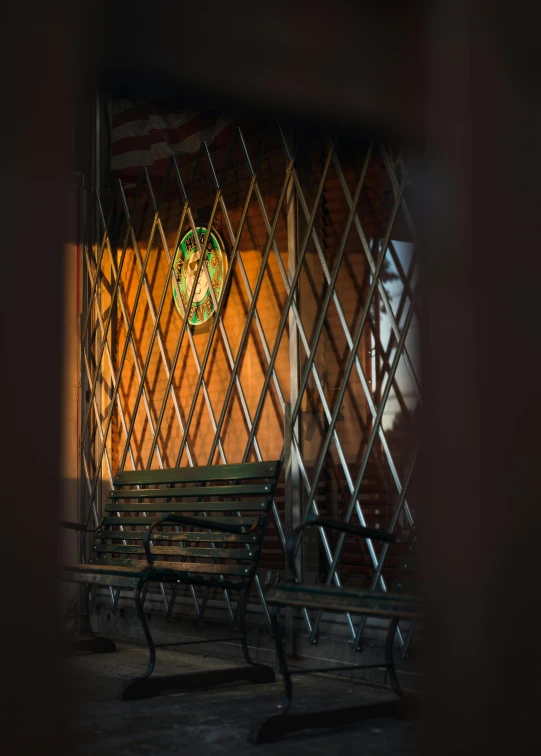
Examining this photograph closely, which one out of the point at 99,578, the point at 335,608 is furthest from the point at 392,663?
the point at 99,578

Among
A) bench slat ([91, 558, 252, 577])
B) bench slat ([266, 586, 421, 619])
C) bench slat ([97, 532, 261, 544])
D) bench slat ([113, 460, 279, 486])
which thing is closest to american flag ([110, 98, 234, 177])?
bench slat ([113, 460, 279, 486])

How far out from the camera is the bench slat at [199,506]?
155 inches

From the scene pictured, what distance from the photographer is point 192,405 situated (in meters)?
5.10

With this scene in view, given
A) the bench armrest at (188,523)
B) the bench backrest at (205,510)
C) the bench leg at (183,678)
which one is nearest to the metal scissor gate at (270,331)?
the bench backrest at (205,510)

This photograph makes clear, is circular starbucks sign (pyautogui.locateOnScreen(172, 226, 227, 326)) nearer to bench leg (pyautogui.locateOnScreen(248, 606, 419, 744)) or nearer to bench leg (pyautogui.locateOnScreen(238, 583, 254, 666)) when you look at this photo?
bench leg (pyautogui.locateOnScreen(238, 583, 254, 666))

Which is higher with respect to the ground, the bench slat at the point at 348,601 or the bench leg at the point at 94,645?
the bench slat at the point at 348,601

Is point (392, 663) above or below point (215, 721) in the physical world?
above

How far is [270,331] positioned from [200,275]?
687 mm

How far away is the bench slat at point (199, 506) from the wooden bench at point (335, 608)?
33.0 inches

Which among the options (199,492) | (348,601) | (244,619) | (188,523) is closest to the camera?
(348,601)

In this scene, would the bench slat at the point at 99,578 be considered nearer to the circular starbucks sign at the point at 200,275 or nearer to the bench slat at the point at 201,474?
the bench slat at the point at 201,474

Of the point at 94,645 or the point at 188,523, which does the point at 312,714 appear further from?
the point at 94,645

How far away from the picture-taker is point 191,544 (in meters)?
4.97

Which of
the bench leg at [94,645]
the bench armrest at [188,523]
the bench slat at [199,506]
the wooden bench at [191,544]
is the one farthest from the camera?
the bench leg at [94,645]
